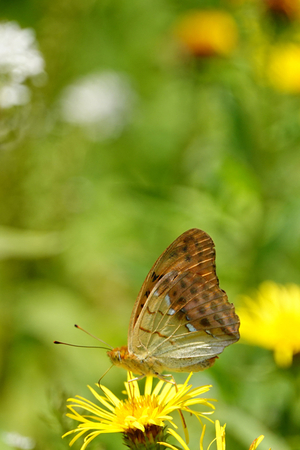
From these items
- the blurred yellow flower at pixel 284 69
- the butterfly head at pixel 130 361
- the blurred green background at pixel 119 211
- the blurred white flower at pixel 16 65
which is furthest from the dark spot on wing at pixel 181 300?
the blurred yellow flower at pixel 284 69

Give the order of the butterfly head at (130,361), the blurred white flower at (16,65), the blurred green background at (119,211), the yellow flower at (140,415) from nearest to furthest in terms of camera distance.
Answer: the yellow flower at (140,415)
the butterfly head at (130,361)
the blurred white flower at (16,65)
the blurred green background at (119,211)

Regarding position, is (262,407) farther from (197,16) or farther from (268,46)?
(197,16)

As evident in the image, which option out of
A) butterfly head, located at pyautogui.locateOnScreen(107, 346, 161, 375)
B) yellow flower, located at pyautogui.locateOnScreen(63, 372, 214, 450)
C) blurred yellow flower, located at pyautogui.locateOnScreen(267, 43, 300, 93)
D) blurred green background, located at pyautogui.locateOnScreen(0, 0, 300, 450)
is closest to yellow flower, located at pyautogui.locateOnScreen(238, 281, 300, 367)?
blurred green background, located at pyautogui.locateOnScreen(0, 0, 300, 450)

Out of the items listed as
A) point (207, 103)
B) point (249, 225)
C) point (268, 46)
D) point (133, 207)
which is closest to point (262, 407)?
point (249, 225)

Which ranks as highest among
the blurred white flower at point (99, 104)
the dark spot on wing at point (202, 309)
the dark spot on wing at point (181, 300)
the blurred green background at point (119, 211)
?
the blurred white flower at point (99, 104)

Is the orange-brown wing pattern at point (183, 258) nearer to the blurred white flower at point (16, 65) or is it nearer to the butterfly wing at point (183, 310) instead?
the butterfly wing at point (183, 310)

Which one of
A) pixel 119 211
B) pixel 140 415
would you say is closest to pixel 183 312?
pixel 140 415
